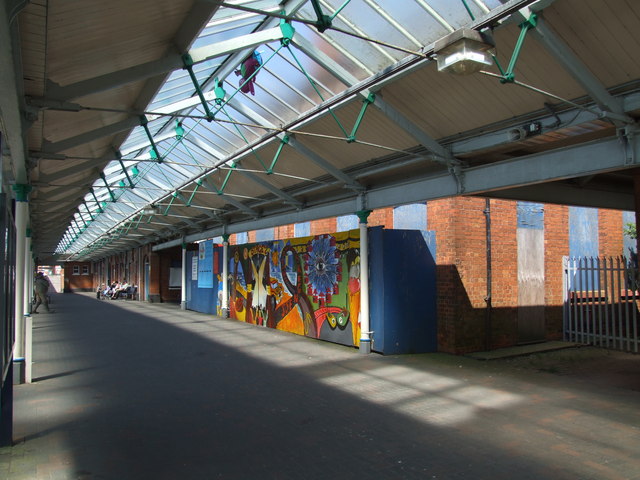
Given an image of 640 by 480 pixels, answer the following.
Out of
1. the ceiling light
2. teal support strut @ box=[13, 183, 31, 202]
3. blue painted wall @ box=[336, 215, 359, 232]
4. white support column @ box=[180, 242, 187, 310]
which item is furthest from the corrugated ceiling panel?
white support column @ box=[180, 242, 187, 310]

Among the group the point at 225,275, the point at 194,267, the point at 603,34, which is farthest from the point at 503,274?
the point at 194,267

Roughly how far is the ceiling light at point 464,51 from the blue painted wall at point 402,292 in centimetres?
635

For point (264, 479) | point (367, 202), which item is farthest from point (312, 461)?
point (367, 202)

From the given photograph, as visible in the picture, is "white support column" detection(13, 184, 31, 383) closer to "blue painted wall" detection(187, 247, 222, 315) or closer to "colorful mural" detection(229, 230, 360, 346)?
"colorful mural" detection(229, 230, 360, 346)

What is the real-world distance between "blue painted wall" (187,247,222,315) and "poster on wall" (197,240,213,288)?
30 centimetres

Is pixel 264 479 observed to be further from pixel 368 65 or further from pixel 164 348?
pixel 164 348

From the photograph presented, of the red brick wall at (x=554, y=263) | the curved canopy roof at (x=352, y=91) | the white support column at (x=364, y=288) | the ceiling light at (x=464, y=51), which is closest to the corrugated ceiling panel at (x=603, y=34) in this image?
the curved canopy roof at (x=352, y=91)

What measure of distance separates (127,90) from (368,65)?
358 cm

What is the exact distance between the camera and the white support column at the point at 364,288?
35.6ft

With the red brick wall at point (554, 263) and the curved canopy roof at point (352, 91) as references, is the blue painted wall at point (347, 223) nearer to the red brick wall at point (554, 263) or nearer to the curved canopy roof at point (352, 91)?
the curved canopy roof at point (352, 91)

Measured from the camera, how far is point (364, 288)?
35.6ft

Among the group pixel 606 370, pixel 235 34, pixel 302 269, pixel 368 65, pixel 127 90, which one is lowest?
pixel 606 370

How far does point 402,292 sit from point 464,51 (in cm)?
704

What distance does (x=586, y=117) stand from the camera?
6.41m
